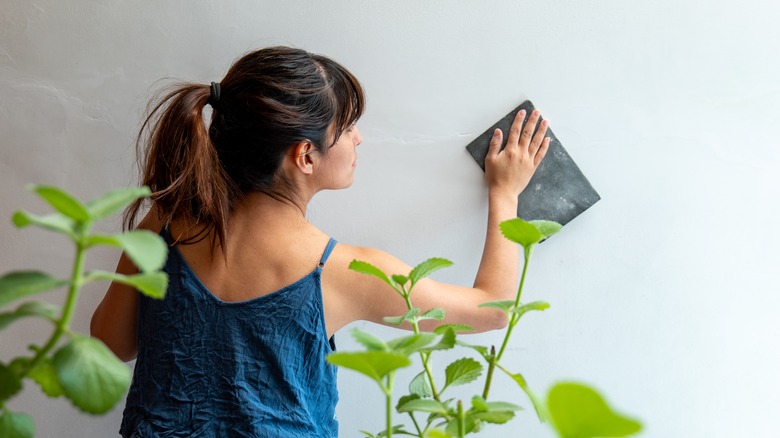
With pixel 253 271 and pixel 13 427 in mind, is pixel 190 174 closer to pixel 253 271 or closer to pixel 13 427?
pixel 253 271

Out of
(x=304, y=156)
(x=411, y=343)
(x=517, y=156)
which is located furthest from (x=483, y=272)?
(x=411, y=343)

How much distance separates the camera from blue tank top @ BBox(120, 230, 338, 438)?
1.29m

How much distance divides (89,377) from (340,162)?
1.02 meters

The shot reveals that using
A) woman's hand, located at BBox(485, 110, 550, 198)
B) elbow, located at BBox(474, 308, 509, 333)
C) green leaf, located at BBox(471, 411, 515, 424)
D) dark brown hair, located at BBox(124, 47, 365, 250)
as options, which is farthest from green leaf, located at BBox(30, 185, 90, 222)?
woman's hand, located at BBox(485, 110, 550, 198)

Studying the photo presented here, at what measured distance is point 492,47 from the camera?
154 cm

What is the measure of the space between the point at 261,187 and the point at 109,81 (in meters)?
0.50

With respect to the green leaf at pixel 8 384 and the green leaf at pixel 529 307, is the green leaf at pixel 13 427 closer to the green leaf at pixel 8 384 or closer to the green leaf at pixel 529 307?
the green leaf at pixel 8 384

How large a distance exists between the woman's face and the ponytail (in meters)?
0.16

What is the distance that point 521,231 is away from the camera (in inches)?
23.6

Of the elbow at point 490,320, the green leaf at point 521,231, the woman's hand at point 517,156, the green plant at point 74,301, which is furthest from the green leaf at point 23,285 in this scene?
the woman's hand at point 517,156

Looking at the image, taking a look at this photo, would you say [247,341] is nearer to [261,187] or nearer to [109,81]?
[261,187]

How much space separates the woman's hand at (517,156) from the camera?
1.52m

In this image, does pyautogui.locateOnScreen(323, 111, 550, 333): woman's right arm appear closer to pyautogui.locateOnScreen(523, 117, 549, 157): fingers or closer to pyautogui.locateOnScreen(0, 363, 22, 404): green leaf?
Answer: pyautogui.locateOnScreen(523, 117, 549, 157): fingers

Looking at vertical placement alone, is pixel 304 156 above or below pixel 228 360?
above
